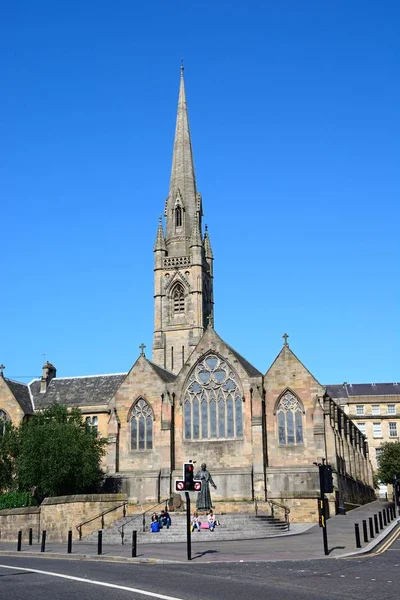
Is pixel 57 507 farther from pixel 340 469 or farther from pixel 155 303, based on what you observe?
pixel 155 303

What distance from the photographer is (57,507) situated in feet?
124

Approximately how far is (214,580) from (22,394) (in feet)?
144

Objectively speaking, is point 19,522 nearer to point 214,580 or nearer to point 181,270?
point 214,580

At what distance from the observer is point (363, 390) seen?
306 feet

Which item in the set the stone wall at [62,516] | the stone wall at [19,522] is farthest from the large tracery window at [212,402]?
the stone wall at [19,522]

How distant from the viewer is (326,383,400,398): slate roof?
301ft

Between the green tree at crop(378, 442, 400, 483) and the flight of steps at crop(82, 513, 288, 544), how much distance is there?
122 feet

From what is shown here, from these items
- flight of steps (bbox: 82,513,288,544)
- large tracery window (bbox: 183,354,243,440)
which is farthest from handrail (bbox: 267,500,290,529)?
large tracery window (bbox: 183,354,243,440)

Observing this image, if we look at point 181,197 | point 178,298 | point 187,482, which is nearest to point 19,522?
point 187,482

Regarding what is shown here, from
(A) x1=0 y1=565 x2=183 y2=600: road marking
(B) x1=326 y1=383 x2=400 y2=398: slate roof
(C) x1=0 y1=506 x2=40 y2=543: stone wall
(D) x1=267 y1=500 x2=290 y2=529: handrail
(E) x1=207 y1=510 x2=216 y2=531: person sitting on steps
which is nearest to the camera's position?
(A) x1=0 y1=565 x2=183 y2=600: road marking

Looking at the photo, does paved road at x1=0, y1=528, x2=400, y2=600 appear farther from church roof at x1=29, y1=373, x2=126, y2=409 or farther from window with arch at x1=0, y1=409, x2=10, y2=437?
church roof at x1=29, y1=373, x2=126, y2=409

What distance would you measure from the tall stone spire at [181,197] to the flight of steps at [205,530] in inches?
1740

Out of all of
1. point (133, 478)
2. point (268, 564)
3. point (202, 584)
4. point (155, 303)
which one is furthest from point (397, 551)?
point (155, 303)

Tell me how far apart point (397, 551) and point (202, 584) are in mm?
9742
